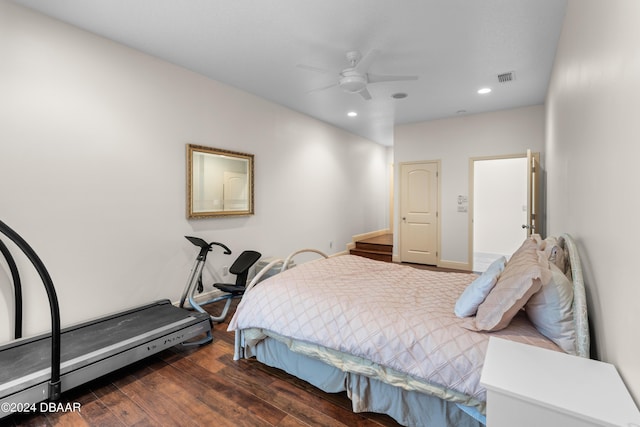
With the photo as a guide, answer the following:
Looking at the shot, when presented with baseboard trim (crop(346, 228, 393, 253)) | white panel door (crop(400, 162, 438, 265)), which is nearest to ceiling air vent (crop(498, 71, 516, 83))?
white panel door (crop(400, 162, 438, 265))

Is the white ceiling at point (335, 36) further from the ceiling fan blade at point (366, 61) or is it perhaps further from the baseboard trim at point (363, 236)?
the baseboard trim at point (363, 236)

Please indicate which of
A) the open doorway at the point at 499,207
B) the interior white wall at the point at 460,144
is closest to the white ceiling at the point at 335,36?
the interior white wall at the point at 460,144

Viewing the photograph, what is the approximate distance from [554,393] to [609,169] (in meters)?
0.98

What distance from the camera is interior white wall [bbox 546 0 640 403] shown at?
3.40 ft

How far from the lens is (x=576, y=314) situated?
56.1 inches

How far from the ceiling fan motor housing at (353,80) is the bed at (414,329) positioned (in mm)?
2024

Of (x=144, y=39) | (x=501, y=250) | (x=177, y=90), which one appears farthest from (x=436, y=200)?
(x=144, y=39)

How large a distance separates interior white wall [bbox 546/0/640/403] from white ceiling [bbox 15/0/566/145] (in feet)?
2.57

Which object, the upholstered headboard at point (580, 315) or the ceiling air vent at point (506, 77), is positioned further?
the ceiling air vent at point (506, 77)

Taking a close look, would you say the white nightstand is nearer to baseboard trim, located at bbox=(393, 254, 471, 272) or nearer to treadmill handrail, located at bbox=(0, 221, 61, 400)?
treadmill handrail, located at bbox=(0, 221, 61, 400)

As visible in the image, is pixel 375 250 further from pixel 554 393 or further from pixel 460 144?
pixel 554 393

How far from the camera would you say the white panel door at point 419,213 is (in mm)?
5898

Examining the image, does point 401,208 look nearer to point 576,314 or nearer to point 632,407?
point 576,314

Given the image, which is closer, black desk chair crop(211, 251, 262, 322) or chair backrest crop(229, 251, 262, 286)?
black desk chair crop(211, 251, 262, 322)
